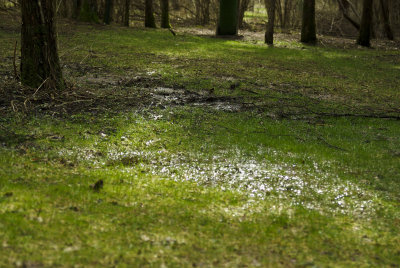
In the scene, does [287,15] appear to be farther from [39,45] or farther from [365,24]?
[39,45]

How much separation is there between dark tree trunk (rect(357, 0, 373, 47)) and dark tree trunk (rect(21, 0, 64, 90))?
541 inches

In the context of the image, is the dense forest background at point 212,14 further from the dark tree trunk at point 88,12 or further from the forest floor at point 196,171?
the forest floor at point 196,171

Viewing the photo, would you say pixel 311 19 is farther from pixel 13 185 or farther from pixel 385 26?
pixel 13 185

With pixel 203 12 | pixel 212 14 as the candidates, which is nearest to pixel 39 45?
pixel 203 12

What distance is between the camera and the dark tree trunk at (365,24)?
17.3 m

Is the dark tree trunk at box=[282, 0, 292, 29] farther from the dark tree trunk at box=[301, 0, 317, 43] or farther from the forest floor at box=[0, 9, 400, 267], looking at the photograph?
the forest floor at box=[0, 9, 400, 267]

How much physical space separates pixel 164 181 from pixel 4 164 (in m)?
1.70

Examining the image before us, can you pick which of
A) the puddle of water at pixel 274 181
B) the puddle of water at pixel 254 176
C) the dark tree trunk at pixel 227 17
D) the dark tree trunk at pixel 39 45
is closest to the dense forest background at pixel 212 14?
the dark tree trunk at pixel 227 17

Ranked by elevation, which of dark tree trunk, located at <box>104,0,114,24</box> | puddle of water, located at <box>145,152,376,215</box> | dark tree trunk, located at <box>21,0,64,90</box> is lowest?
puddle of water, located at <box>145,152,376,215</box>

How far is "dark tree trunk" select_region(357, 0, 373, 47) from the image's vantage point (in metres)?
17.3

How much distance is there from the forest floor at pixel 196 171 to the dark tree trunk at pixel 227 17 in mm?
10086

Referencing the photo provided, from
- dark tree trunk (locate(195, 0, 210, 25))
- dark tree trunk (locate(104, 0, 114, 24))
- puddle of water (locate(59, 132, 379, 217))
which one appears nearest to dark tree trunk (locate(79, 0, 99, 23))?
dark tree trunk (locate(104, 0, 114, 24))

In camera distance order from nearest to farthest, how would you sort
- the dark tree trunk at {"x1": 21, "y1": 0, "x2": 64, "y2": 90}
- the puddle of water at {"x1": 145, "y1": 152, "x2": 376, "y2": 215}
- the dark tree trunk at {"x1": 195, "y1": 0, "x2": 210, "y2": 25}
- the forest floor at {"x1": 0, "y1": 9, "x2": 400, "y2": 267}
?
the forest floor at {"x1": 0, "y1": 9, "x2": 400, "y2": 267} < the puddle of water at {"x1": 145, "y1": 152, "x2": 376, "y2": 215} < the dark tree trunk at {"x1": 21, "y1": 0, "x2": 64, "y2": 90} < the dark tree trunk at {"x1": 195, "y1": 0, "x2": 210, "y2": 25}

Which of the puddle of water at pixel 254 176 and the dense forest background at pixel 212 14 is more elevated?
the dense forest background at pixel 212 14
